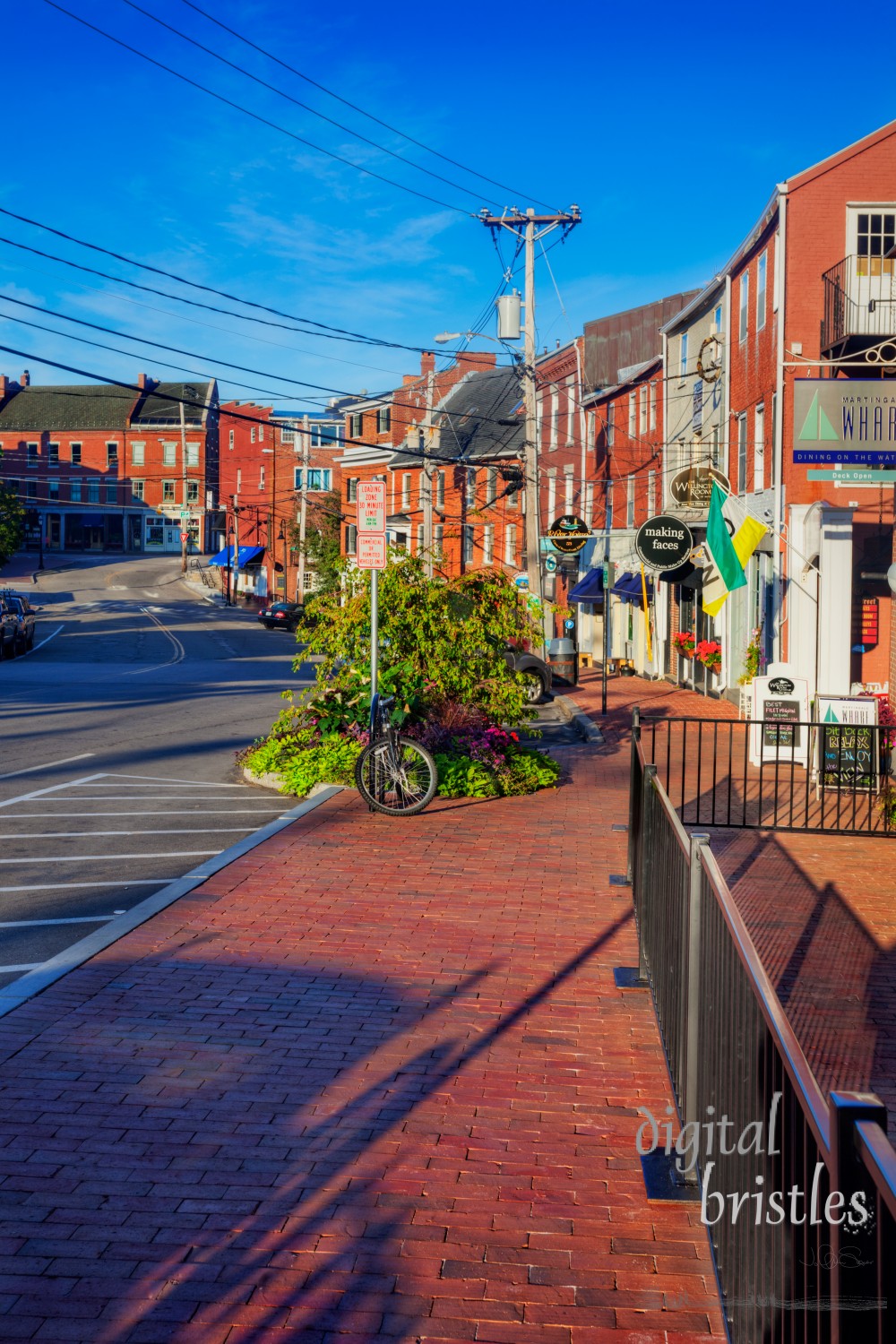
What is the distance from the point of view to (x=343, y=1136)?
5.19 metres

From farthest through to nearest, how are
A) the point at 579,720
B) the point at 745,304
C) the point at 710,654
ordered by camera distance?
the point at 710,654, the point at 745,304, the point at 579,720

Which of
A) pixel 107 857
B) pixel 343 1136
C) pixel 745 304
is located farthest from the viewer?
pixel 745 304

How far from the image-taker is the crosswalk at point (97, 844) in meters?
8.50

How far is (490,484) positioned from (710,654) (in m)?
27.9

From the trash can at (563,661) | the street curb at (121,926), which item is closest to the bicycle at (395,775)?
the street curb at (121,926)

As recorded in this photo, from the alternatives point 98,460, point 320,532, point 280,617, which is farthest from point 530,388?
point 98,460

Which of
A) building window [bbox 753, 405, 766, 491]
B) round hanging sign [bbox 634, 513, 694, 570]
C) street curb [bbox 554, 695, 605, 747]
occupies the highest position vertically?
building window [bbox 753, 405, 766, 491]

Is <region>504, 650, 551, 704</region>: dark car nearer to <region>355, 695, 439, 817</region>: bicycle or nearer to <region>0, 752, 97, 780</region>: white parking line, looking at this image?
<region>0, 752, 97, 780</region>: white parking line

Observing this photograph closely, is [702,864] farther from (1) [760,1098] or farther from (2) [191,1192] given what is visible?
(2) [191,1192]

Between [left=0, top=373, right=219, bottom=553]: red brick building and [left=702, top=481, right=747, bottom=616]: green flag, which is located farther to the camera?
[left=0, top=373, right=219, bottom=553]: red brick building

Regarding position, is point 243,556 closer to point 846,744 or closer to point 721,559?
point 721,559

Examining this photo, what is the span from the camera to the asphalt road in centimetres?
935

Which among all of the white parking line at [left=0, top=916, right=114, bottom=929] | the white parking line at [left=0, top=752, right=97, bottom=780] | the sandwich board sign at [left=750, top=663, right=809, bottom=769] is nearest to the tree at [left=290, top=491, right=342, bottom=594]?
the white parking line at [left=0, top=752, right=97, bottom=780]

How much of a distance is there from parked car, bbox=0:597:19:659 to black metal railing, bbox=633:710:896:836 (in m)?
25.4
